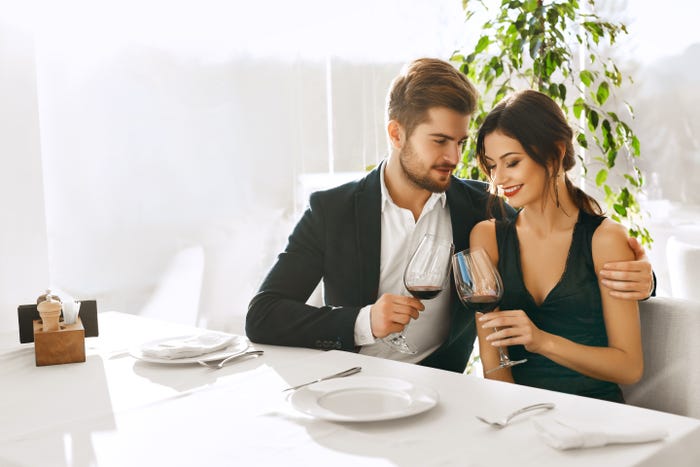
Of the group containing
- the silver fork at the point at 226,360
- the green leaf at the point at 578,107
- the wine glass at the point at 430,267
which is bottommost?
the silver fork at the point at 226,360

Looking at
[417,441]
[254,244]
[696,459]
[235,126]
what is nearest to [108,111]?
[235,126]

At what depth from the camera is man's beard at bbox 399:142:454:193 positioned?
221 cm

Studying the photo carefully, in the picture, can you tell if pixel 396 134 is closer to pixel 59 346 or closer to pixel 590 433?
pixel 59 346

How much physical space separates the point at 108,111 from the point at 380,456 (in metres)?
2.77

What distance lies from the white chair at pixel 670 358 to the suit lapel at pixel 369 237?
725mm

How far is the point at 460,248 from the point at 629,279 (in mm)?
567

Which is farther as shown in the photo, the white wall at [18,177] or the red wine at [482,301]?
the white wall at [18,177]

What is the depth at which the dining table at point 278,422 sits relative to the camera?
1.05 metres

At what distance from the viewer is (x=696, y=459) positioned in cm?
109

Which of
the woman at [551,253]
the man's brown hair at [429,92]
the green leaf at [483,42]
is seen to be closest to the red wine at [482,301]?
the woman at [551,253]

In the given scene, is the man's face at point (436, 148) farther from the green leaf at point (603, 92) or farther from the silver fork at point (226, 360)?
the green leaf at point (603, 92)

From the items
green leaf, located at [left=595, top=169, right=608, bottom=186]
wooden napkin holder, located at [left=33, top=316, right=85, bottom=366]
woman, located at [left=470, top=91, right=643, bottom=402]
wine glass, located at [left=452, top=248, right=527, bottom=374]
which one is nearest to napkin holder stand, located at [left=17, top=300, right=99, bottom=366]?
wooden napkin holder, located at [left=33, top=316, right=85, bottom=366]

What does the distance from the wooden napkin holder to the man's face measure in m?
1.06

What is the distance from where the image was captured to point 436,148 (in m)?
2.21
